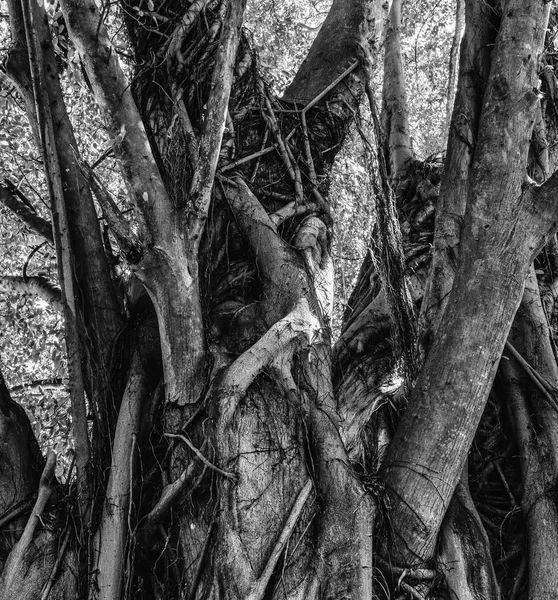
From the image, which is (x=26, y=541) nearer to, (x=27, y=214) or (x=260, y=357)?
(x=260, y=357)

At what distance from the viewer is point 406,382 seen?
343cm

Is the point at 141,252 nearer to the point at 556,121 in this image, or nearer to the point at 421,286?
the point at 421,286

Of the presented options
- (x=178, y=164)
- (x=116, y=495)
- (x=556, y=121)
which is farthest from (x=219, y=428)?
(x=556, y=121)

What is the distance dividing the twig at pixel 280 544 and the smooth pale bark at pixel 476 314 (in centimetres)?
35

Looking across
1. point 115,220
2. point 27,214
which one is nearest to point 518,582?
point 115,220

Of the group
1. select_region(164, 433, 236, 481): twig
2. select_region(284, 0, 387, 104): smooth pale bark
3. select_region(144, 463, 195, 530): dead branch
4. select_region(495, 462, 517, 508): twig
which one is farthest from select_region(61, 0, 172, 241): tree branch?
select_region(495, 462, 517, 508): twig

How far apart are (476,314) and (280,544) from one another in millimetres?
1174

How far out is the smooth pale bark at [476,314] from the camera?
2.78 m

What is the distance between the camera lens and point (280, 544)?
2.56 meters

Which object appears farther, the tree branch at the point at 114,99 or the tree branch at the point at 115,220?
the tree branch at the point at 114,99

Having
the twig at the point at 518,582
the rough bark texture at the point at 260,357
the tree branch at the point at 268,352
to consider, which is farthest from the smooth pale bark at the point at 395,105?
the twig at the point at 518,582

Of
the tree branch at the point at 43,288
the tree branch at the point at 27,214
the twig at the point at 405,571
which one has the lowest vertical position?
the twig at the point at 405,571

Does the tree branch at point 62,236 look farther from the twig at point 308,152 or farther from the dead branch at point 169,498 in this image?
the twig at point 308,152

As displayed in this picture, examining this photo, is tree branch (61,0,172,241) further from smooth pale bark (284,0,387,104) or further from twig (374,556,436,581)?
twig (374,556,436,581)
